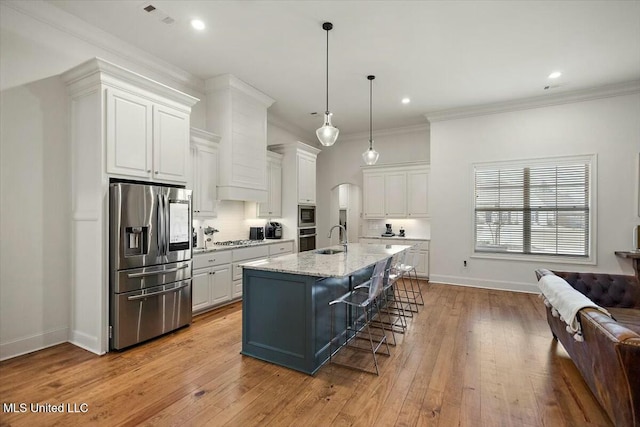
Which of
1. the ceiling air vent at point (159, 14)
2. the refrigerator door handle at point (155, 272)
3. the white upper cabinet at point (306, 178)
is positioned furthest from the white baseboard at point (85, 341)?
the white upper cabinet at point (306, 178)

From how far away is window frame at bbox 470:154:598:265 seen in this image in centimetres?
516

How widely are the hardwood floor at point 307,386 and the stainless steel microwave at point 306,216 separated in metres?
3.17

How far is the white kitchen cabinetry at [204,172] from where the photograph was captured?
448 centimetres

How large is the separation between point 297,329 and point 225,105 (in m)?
3.62

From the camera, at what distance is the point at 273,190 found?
6.13 meters

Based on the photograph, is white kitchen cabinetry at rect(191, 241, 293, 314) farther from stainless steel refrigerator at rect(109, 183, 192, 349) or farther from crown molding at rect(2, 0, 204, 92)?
crown molding at rect(2, 0, 204, 92)

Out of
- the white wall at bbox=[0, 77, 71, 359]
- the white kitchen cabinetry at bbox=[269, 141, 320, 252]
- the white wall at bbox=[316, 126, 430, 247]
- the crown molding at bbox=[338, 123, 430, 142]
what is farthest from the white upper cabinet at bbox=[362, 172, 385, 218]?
the white wall at bbox=[0, 77, 71, 359]

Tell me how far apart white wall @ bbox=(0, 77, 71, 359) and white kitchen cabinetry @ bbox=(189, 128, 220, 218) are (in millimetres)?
1450

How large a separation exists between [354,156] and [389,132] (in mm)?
1034

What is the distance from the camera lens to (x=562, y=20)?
3.35 meters

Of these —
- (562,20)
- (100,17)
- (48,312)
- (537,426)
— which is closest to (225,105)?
(100,17)

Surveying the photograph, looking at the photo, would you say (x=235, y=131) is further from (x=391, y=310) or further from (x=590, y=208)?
(x=590, y=208)

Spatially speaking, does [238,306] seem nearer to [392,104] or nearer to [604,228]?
[392,104]

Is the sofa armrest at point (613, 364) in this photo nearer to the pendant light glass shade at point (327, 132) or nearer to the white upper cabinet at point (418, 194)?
the pendant light glass shade at point (327, 132)
